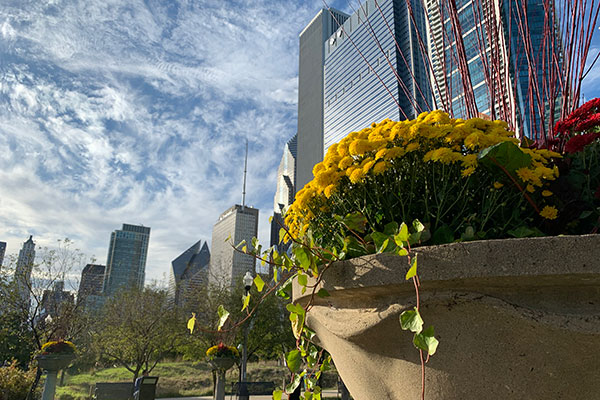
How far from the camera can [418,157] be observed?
44.4 inches

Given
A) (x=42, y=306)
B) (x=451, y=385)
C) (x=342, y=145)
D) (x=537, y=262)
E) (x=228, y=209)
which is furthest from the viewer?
(x=228, y=209)

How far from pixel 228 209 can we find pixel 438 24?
92813mm

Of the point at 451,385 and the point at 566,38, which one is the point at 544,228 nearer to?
the point at 451,385

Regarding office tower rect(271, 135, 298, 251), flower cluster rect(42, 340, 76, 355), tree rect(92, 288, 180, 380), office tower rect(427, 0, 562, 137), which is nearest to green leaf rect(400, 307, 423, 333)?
office tower rect(427, 0, 562, 137)

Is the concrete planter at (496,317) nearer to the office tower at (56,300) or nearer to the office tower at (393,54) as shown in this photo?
the office tower at (393,54)

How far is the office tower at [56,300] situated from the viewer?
12840 mm

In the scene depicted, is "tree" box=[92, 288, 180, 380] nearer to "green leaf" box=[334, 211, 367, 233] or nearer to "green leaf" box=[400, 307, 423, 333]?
"green leaf" box=[334, 211, 367, 233]

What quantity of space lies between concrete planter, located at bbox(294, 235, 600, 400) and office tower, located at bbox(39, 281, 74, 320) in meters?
14.3

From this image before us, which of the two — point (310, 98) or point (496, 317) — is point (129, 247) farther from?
point (496, 317)

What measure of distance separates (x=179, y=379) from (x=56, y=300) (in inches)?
280

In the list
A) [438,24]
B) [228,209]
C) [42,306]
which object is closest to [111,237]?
[228,209]

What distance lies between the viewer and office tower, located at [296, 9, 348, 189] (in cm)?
7894

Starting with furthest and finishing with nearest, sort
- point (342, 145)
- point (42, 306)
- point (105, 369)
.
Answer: point (105, 369)
point (42, 306)
point (342, 145)

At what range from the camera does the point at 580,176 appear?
1.13 m
